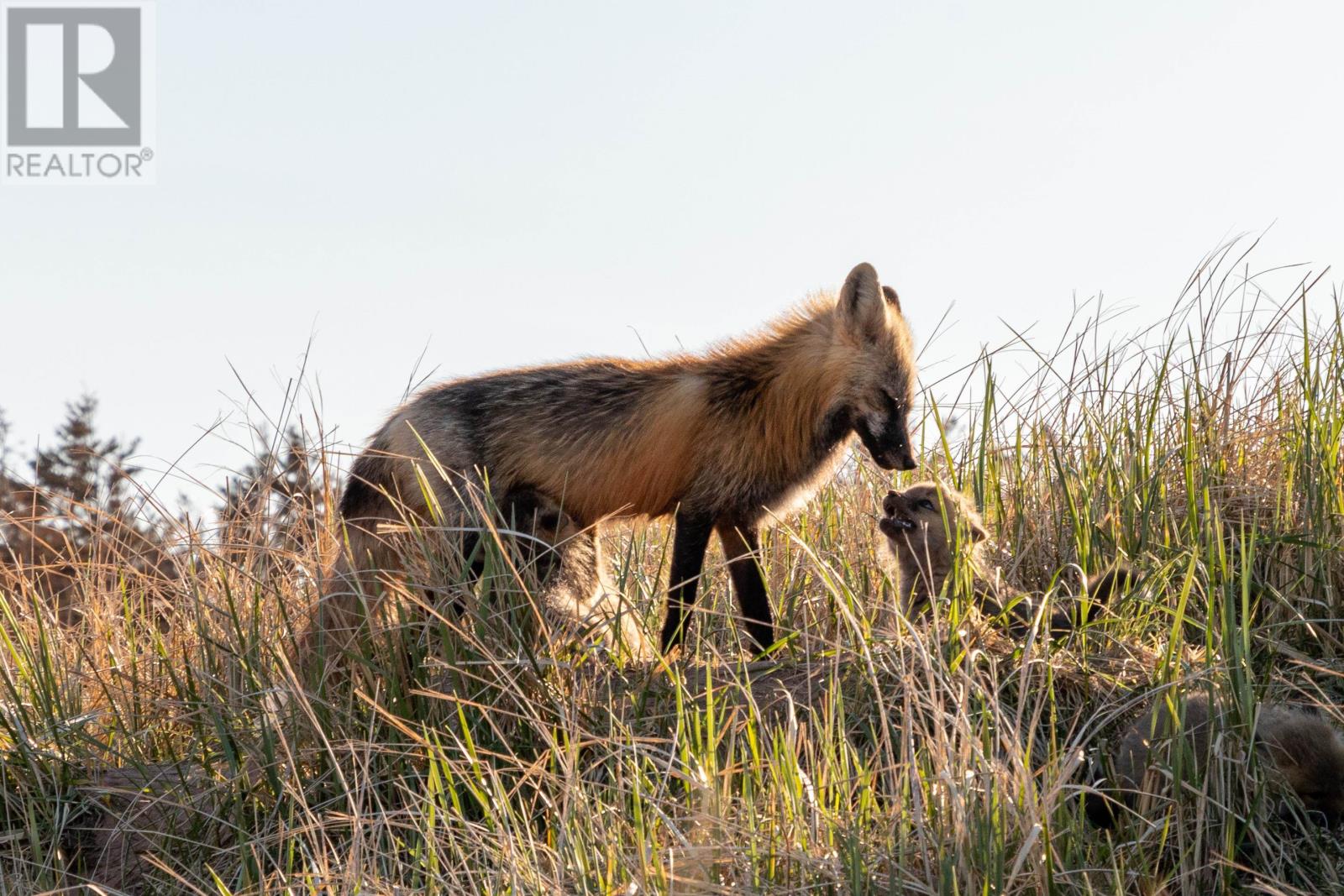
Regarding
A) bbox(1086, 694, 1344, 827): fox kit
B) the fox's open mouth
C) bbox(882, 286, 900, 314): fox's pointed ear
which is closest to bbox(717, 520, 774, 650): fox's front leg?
the fox's open mouth

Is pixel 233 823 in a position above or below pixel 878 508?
below

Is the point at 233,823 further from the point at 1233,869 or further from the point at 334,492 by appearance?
the point at 1233,869

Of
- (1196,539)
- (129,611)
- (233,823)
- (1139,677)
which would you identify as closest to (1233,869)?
(1139,677)

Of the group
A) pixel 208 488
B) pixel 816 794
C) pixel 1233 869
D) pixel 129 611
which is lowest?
pixel 1233 869

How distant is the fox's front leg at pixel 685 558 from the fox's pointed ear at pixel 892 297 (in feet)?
4.62

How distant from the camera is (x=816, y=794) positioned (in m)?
3.83

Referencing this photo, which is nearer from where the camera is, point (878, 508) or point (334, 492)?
point (334, 492)

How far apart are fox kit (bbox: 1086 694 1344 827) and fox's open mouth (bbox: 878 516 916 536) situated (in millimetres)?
2080

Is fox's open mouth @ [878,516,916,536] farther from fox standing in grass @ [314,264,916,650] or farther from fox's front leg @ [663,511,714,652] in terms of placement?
fox's front leg @ [663,511,714,652]

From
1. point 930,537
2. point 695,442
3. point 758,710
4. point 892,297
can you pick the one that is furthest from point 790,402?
point 758,710

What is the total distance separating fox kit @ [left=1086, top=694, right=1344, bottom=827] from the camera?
4031mm

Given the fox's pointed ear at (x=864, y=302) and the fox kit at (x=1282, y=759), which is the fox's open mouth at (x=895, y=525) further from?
the fox kit at (x=1282, y=759)

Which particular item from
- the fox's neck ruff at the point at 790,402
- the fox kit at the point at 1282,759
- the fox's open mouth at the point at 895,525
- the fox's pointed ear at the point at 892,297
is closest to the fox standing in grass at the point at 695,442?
the fox's neck ruff at the point at 790,402

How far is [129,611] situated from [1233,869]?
459 cm
